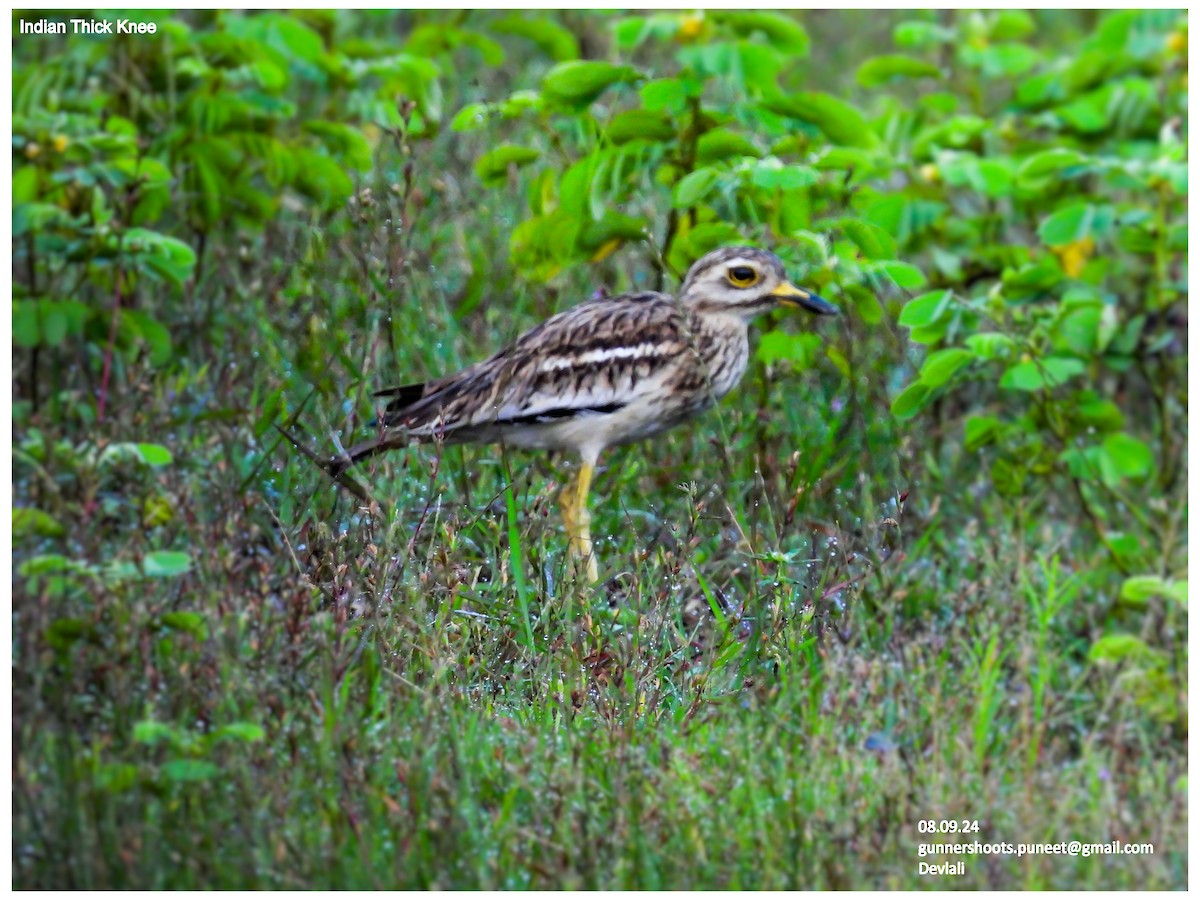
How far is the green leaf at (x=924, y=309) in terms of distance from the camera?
4340mm

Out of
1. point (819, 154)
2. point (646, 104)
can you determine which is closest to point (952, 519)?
point (819, 154)

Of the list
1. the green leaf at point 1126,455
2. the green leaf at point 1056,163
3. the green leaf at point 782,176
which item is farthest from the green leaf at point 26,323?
the green leaf at point 1126,455

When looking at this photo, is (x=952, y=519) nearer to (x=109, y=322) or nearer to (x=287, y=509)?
(x=287, y=509)

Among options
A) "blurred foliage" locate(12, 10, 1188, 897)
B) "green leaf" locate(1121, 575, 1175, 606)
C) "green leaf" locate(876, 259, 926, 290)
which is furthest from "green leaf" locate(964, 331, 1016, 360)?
"green leaf" locate(1121, 575, 1175, 606)

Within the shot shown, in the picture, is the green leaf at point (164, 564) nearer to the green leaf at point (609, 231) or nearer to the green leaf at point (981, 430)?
the green leaf at point (609, 231)

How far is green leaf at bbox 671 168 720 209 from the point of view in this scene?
451 centimetres

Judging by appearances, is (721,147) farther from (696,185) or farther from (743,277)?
(743,277)

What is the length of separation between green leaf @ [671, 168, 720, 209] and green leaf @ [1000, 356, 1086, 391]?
1016mm

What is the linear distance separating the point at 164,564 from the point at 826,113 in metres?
2.45

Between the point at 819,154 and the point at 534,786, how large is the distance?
2213mm

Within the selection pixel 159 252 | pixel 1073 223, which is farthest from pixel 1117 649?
pixel 159 252

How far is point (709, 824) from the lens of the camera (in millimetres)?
3223

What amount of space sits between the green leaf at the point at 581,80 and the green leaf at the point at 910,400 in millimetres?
1211

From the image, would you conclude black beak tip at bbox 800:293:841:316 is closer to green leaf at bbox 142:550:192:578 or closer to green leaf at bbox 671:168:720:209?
green leaf at bbox 671:168:720:209
